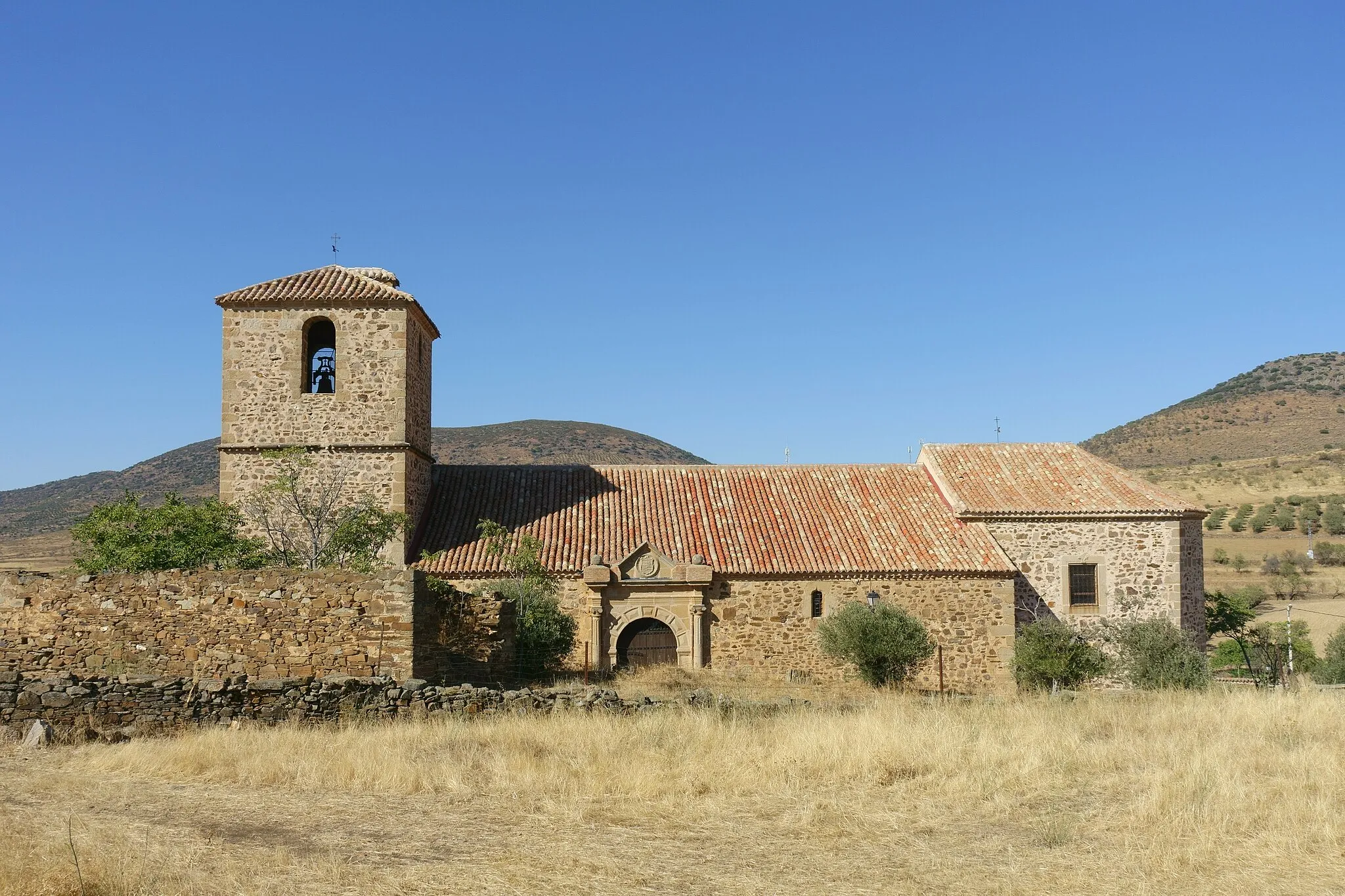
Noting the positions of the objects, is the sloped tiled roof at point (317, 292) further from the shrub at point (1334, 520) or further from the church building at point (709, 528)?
the shrub at point (1334, 520)

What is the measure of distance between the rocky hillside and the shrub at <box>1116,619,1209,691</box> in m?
46.1

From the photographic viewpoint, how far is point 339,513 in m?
21.9

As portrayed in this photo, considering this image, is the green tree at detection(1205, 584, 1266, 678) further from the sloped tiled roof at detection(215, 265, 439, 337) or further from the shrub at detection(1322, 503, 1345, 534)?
the shrub at detection(1322, 503, 1345, 534)

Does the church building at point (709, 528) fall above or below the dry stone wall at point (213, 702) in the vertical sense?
above

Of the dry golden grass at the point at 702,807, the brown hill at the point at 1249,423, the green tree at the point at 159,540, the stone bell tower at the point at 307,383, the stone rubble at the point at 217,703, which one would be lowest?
the dry golden grass at the point at 702,807

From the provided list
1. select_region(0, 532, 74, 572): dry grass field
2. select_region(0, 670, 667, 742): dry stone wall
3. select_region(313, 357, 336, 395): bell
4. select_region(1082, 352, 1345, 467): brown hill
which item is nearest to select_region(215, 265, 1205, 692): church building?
select_region(313, 357, 336, 395): bell

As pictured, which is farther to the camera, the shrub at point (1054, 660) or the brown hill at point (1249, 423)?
the brown hill at point (1249, 423)

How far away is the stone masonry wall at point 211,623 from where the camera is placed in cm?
1469

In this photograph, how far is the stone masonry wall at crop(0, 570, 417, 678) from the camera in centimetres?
1469

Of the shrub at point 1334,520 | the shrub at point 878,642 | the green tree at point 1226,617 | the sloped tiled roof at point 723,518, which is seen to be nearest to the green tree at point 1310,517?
the shrub at point 1334,520

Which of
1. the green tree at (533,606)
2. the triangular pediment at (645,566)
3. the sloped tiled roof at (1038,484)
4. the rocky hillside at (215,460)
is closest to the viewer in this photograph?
the green tree at (533,606)

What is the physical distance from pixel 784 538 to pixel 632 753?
1242cm

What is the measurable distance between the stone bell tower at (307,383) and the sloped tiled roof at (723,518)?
2.07m

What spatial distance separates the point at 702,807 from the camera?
29.0 ft
